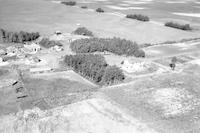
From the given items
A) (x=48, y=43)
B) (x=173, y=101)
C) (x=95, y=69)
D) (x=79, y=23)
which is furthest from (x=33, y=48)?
(x=79, y=23)

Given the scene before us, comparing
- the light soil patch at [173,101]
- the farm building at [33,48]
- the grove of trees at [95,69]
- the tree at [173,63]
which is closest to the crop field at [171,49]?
the tree at [173,63]

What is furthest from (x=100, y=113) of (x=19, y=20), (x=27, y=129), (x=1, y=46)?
(x=19, y=20)

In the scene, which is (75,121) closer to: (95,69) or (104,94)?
(104,94)

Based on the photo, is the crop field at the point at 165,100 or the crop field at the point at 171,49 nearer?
the crop field at the point at 165,100

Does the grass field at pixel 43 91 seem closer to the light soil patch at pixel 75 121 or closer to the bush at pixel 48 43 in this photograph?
the light soil patch at pixel 75 121

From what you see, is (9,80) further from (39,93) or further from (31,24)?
(31,24)
